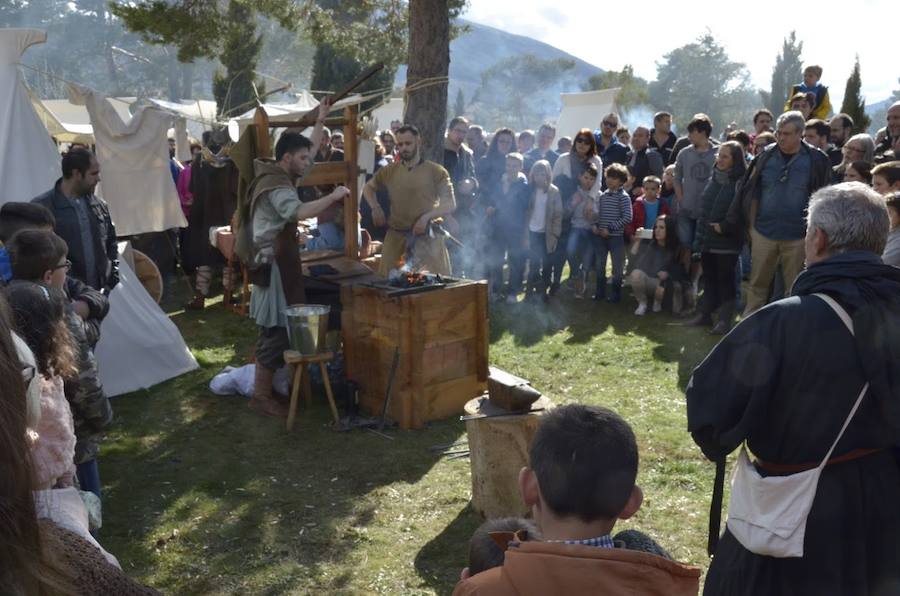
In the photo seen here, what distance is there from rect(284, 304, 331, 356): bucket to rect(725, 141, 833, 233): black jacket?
3889 mm

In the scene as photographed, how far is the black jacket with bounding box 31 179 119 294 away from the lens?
4871 millimetres

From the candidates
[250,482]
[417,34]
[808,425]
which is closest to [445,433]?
[250,482]

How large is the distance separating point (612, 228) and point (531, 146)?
362 centimetres

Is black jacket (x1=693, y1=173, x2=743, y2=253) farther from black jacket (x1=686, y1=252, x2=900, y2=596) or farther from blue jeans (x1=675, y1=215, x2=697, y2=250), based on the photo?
black jacket (x1=686, y1=252, x2=900, y2=596)

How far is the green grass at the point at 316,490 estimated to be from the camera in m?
3.91

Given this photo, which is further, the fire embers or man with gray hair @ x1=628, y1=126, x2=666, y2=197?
man with gray hair @ x1=628, y1=126, x2=666, y2=197

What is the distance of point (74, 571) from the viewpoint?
1276mm

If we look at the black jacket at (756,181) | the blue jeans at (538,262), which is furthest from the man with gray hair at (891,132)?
the blue jeans at (538,262)

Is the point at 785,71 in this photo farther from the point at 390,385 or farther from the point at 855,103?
the point at 390,385

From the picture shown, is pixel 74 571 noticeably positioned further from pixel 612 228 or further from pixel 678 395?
pixel 612 228

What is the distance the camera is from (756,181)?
23.4ft

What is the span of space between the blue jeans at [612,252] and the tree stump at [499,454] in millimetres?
5133

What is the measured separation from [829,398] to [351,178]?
4.78m

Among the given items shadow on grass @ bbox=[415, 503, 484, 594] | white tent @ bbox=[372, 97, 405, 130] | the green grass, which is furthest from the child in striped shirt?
white tent @ bbox=[372, 97, 405, 130]
